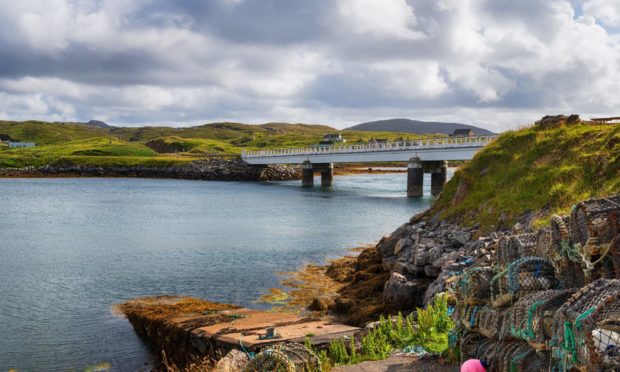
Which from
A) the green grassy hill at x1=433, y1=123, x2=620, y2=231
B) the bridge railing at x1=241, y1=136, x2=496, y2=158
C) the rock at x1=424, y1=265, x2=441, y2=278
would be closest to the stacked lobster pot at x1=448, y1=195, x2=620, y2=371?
the rock at x1=424, y1=265, x2=441, y2=278

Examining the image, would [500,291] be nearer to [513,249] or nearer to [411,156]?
[513,249]

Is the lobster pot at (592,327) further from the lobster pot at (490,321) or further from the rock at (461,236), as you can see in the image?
the rock at (461,236)

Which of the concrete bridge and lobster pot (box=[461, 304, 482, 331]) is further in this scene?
the concrete bridge

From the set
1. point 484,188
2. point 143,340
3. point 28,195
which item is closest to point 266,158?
point 28,195

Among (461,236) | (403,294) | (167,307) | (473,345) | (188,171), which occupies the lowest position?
(167,307)

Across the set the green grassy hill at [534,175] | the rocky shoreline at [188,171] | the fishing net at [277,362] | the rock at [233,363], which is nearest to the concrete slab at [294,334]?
the rock at [233,363]

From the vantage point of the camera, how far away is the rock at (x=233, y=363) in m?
11.0

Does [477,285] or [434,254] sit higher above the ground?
[477,285]

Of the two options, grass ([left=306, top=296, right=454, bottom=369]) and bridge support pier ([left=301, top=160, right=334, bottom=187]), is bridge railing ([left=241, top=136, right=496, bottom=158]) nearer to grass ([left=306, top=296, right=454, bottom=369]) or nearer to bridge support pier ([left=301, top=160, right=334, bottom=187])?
bridge support pier ([left=301, top=160, right=334, bottom=187])

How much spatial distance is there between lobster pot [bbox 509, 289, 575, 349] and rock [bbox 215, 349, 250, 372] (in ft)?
16.8

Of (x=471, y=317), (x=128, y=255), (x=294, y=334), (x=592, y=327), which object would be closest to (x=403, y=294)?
(x=294, y=334)

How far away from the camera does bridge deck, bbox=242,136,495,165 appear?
65.8 metres

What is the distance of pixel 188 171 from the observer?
412 feet

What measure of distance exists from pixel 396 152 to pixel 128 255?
52.0 m
